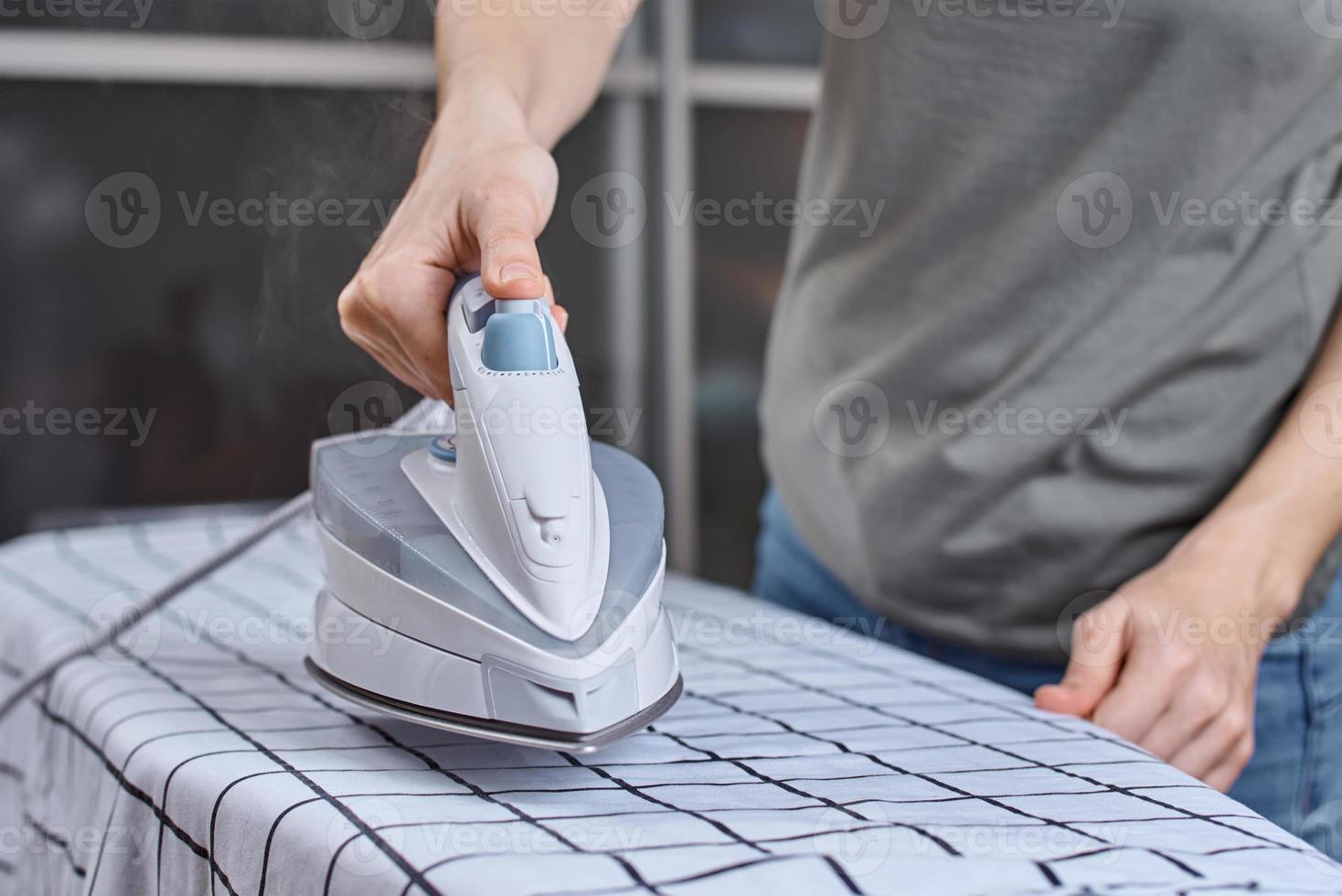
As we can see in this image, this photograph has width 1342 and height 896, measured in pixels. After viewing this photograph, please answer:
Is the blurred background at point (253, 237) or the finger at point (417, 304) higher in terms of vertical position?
the blurred background at point (253, 237)

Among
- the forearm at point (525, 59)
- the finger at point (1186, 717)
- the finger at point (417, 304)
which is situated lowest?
the finger at point (1186, 717)

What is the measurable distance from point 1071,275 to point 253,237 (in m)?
1.76

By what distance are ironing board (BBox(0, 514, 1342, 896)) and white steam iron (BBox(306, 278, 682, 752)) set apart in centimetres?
4

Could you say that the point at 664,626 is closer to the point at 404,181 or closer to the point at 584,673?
the point at 584,673

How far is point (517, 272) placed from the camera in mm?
660

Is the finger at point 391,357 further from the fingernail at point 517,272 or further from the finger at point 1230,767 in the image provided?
the finger at point 1230,767

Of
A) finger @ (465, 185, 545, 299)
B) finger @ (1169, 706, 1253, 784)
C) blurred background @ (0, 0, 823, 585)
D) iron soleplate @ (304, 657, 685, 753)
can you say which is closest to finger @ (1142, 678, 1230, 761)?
finger @ (1169, 706, 1253, 784)

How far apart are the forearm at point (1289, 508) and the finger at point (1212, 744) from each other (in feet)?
0.25

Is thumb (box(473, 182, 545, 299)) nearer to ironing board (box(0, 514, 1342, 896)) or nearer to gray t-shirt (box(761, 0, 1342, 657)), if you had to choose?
ironing board (box(0, 514, 1342, 896))

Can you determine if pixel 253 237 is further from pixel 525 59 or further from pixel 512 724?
pixel 512 724

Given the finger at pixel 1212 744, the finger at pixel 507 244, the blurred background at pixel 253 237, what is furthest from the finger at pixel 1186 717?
the blurred background at pixel 253 237

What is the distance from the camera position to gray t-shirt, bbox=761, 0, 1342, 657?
0.87 meters

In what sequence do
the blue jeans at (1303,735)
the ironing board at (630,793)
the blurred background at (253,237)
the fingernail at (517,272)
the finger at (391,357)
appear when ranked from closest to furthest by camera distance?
the ironing board at (630,793) → the fingernail at (517,272) → the finger at (391,357) → the blue jeans at (1303,735) → the blurred background at (253,237)

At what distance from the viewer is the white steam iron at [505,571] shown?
1.98ft
